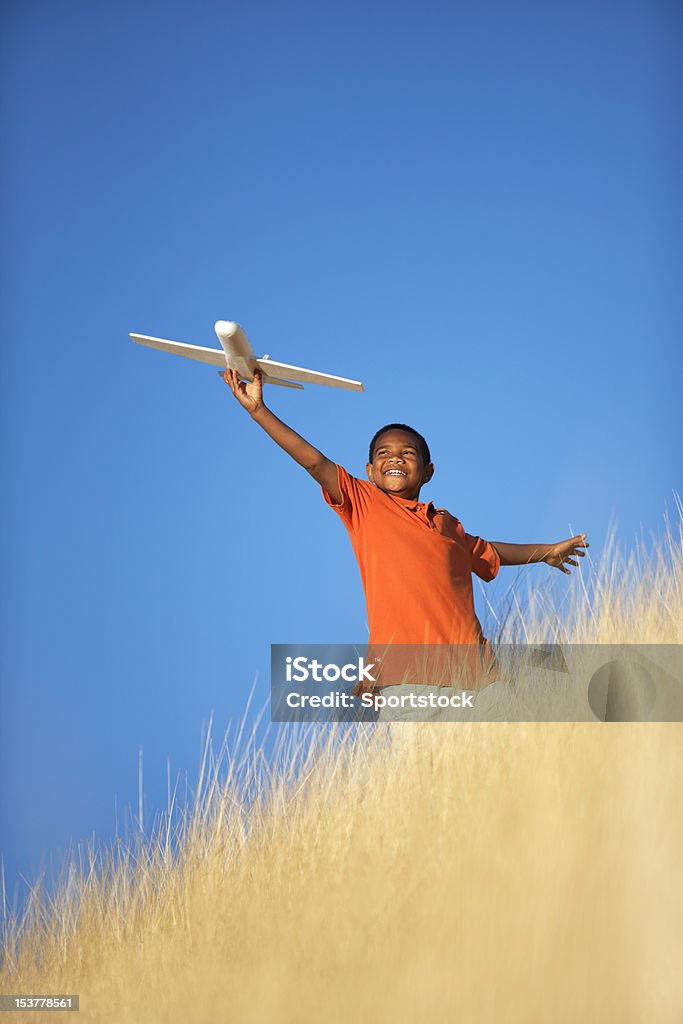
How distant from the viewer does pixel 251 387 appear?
335 cm

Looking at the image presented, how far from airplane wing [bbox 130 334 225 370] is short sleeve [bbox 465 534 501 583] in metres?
1.63

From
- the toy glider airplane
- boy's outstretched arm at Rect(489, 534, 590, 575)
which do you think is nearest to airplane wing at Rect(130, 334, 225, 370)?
the toy glider airplane

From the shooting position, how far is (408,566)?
3121 millimetres

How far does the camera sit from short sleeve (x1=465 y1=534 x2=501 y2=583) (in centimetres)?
349

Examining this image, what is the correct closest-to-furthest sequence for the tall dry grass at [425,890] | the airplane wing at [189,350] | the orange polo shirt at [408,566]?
the tall dry grass at [425,890], the orange polo shirt at [408,566], the airplane wing at [189,350]

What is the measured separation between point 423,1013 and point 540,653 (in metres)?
1.14

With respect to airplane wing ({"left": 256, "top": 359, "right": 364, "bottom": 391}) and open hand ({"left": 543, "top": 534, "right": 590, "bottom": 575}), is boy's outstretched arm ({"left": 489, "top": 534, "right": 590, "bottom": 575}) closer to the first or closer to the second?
open hand ({"left": 543, "top": 534, "right": 590, "bottom": 575})

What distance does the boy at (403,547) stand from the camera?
3.06 metres

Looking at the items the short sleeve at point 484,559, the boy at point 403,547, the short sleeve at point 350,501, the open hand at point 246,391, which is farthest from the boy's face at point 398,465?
the open hand at point 246,391

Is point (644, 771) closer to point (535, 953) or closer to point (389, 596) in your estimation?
point (535, 953)

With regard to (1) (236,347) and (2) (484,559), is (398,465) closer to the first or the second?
(2) (484,559)

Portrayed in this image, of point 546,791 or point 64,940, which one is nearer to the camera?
point 546,791

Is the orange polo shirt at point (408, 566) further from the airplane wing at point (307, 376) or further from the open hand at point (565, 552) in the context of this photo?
the airplane wing at point (307, 376)

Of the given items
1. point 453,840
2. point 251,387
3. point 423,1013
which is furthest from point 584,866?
point 251,387
